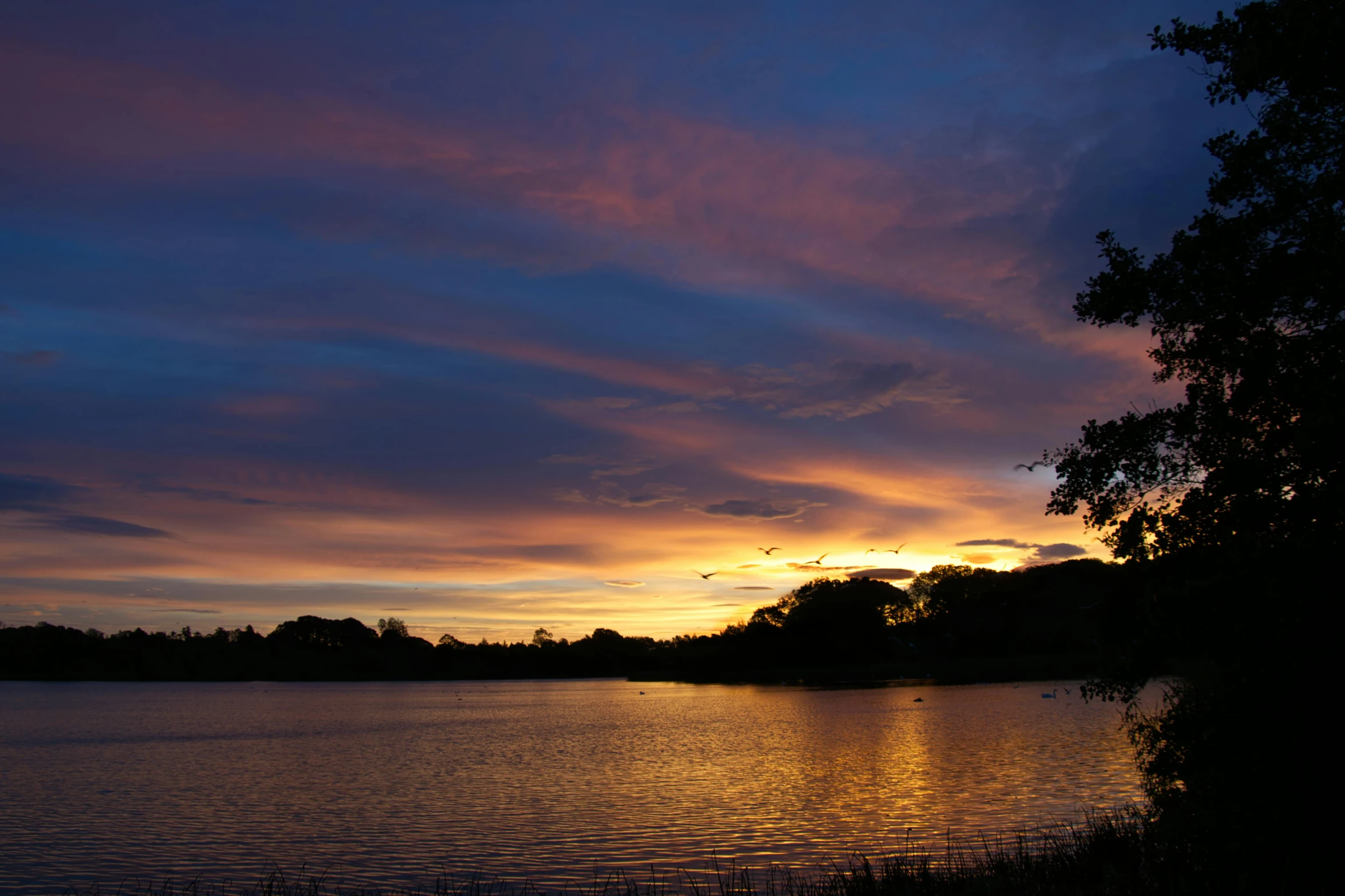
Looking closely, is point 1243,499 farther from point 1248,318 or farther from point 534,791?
point 534,791

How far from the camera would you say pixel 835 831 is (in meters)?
29.8

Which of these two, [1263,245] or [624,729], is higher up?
[1263,245]

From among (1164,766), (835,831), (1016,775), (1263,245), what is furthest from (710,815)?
(1263,245)

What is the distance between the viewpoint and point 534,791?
42.1 m

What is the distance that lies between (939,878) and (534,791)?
28.0 meters

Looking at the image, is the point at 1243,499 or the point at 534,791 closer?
the point at 1243,499

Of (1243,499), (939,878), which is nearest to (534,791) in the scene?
(939,878)

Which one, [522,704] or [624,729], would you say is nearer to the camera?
[624,729]

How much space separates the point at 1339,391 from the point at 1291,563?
119 inches

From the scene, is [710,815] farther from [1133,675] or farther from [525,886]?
[1133,675]

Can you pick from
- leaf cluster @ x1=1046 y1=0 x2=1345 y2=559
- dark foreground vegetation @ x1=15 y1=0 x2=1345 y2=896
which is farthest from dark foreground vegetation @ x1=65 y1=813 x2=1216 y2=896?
leaf cluster @ x1=1046 y1=0 x2=1345 y2=559

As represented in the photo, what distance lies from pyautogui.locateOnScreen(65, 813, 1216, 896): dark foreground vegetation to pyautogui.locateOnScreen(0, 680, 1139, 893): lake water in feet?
4.92

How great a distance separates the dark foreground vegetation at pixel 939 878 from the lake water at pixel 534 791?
150 cm

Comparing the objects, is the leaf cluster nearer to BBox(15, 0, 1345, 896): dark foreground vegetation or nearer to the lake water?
BBox(15, 0, 1345, 896): dark foreground vegetation
